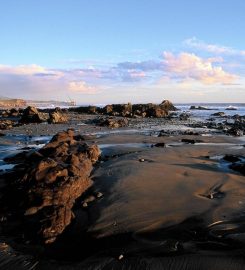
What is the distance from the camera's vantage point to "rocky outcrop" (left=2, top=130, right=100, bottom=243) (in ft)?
20.2

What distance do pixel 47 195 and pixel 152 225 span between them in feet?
6.56

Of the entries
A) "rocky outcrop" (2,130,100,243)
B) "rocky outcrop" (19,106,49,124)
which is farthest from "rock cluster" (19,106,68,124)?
"rocky outcrop" (2,130,100,243)

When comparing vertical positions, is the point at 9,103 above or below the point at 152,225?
above

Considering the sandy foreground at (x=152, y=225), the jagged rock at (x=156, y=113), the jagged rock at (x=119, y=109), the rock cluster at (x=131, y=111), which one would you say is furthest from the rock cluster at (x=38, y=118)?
the sandy foreground at (x=152, y=225)

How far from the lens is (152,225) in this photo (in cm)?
632

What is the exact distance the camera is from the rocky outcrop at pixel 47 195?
20.2 feet

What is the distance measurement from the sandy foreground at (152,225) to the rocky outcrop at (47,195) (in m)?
0.25

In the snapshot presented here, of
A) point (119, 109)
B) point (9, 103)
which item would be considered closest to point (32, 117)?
point (119, 109)

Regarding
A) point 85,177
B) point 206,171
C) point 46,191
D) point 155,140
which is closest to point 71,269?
point 46,191

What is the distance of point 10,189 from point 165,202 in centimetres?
304

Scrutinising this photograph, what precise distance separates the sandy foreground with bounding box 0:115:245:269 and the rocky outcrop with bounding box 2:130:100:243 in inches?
9.7

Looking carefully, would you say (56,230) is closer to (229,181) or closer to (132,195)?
(132,195)

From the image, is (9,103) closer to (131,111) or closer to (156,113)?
(131,111)

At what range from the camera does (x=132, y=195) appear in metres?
7.86
